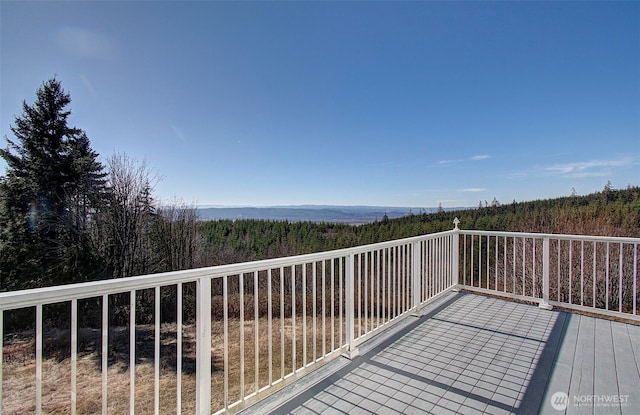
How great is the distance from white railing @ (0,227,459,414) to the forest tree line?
6.21 ft

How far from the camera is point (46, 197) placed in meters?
11.9

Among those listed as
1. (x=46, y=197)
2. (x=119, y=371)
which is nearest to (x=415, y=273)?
(x=119, y=371)

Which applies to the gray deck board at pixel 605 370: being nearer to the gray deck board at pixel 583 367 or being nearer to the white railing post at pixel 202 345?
the gray deck board at pixel 583 367

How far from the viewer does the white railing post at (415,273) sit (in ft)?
11.6

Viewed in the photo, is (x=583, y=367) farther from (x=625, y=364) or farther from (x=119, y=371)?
(x=119, y=371)

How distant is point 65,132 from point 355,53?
13.6 meters

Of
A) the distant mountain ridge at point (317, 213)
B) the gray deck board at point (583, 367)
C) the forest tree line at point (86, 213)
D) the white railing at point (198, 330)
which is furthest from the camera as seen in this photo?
the distant mountain ridge at point (317, 213)

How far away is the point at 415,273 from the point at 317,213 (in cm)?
2398

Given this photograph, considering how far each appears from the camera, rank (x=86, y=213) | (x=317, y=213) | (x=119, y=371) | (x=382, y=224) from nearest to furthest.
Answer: (x=119, y=371)
(x=86, y=213)
(x=382, y=224)
(x=317, y=213)

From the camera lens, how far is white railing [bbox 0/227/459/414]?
145 cm

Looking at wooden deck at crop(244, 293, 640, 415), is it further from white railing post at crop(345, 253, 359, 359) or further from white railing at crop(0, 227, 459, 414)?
white railing at crop(0, 227, 459, 414)

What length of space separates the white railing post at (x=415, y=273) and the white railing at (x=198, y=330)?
1 cm

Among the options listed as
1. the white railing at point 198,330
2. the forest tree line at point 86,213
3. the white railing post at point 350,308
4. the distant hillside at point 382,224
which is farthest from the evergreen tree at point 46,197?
the white railing post at point 350,308

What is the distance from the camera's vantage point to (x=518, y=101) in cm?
748
